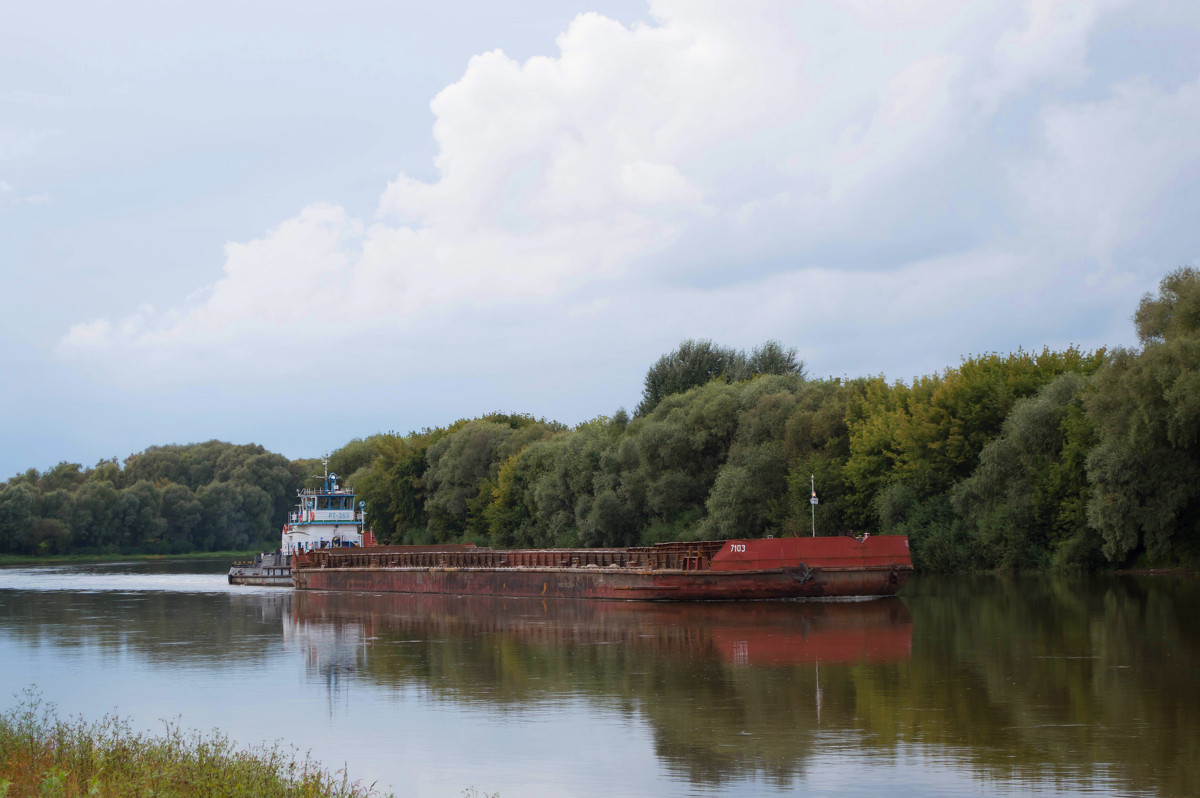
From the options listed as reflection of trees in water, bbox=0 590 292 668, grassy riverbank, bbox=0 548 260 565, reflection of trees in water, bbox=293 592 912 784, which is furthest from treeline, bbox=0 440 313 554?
reflection of trees in water, bbox=293 592 912 784

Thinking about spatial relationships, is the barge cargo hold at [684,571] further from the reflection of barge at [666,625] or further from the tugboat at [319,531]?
the tugboat at [319,531]

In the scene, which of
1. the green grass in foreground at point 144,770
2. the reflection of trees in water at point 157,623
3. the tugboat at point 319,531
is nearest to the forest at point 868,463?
the tugboat at point 319,531

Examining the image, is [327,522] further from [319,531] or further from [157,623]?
[157,623]

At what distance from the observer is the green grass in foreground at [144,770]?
33.8 ft

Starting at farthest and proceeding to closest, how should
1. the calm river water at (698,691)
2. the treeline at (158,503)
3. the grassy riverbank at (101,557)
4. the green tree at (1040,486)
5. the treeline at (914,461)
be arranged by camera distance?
the treeline at (158,503), the grassy riverbank at (101,557), the green tree at (1040,486), the treeline at (914,461), the calm river water at (698,691)

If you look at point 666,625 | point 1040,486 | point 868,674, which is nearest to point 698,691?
point 868,674

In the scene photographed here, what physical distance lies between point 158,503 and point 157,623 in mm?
78652

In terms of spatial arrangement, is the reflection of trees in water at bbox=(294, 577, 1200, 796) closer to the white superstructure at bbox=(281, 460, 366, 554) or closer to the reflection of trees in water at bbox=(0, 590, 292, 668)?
the reflection of trees in water at bbox=(0, 590, 292, 668)

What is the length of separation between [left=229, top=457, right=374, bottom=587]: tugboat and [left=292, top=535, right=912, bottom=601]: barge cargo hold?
11087mm

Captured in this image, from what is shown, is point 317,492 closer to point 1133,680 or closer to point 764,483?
point 764,483

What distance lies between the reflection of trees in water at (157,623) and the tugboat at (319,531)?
16.5 feet

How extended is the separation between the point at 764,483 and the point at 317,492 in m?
23.2

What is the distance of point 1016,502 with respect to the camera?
42594 millimetres

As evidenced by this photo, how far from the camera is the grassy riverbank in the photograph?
95.2 meters
